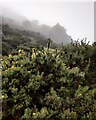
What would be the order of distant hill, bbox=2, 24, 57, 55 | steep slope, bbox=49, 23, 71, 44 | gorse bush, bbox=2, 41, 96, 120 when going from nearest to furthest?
1. gorse bush, bbox=2, 41, 96, 120
2. distant hill, bbox=2, 24, 57, 55
3. steep slope, bbox=49, 23, 71, 44

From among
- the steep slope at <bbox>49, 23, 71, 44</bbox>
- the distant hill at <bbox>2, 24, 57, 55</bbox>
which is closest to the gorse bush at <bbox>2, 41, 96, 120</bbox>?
the distant hill at <bbox>2, 24, 57, 55</bbox>

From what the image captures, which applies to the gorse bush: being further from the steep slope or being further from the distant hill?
the steep slope

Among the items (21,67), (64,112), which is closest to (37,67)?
(21,67)

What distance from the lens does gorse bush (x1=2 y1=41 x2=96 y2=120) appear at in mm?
5449

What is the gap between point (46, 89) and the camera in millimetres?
6305

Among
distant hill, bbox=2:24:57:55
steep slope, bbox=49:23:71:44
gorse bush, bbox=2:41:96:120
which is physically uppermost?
steep slope, bbox=49:23:71:44

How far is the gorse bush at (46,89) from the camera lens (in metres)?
5.45

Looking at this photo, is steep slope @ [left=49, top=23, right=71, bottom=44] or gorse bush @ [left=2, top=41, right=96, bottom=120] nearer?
gorse bush @ [left=2, top=41, right=96, bottom=120]

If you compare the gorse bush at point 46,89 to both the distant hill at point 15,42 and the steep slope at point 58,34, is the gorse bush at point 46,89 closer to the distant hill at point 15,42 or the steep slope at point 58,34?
the distant hill at point 15,42

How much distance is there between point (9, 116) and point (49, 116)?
78 cm

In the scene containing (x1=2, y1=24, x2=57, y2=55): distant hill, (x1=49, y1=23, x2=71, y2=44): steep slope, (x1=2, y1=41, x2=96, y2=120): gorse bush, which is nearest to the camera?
(x1=2, y1=41, x2=96, y2=120): gorse bush

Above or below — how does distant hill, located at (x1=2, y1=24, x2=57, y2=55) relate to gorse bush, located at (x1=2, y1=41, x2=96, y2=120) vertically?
above

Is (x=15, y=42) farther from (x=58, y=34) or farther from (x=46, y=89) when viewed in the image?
(x=58, y=34)

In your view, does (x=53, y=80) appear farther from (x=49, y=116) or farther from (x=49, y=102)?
(x=49, y=116)
